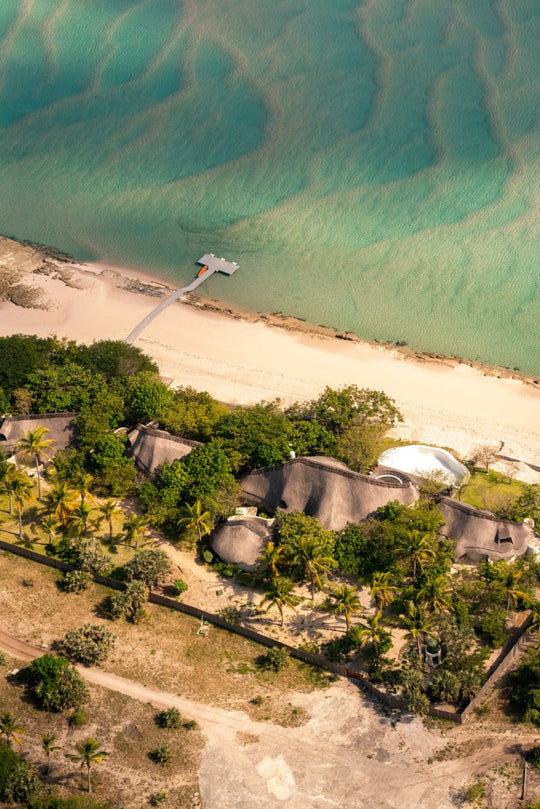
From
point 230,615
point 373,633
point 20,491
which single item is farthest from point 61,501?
point 373,633

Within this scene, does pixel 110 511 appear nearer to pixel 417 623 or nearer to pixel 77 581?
pixel 77 581

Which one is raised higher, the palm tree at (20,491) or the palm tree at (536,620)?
the palm tree at (536,620)

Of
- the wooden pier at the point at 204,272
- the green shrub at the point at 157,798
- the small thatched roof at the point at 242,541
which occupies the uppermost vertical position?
the wooden pier at the point at 204,272

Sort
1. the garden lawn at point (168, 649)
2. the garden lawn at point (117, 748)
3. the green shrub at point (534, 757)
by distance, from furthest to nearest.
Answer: the garden lawn at point (168, 649) → the green shrub at point (534, 757) → the garden lawn at point (117, 748)

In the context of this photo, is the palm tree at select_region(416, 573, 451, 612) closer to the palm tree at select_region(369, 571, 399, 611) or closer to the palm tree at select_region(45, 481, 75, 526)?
the palm tree at select_region(369, 571, 399, 611)

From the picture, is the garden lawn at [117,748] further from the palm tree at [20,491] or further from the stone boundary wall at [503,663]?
the stone boundary wall at [503,663]

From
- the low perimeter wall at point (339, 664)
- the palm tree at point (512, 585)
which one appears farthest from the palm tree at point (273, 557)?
the palm tree at point (512, 585)

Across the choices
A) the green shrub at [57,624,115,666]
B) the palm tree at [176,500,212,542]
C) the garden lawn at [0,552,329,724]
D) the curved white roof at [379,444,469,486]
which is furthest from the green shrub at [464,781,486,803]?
the curved white roof at [379,444,469,486]

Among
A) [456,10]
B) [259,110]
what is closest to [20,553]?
[259,110]
